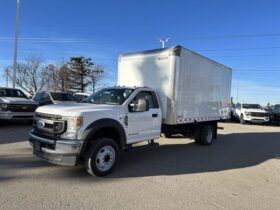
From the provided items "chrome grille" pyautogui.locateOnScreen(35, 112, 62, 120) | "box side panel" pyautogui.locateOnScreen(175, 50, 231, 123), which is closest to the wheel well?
"chrome grille" pyautogui.locateOnScreen(35, 112, 62, 120)

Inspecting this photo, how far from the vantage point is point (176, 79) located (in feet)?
29.7

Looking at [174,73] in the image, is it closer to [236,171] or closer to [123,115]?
[123,115]

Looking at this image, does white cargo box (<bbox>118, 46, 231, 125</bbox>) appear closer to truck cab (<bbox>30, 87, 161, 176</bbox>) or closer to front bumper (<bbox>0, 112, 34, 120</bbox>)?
truck cab (<bbox>30, 87, 161, 176</bbox>)

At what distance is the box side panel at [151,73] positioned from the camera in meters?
9.00

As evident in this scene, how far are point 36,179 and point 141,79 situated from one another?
4.70 m

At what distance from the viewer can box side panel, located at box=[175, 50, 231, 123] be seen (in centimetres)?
945

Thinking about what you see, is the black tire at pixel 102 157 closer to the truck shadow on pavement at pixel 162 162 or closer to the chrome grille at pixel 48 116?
the truck shadow on pavement at pixel 162 162

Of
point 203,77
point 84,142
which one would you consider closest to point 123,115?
point 84,142

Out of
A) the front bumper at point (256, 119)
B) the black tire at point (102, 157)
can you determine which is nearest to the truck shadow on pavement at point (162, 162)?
the black tire at point (102, 157)

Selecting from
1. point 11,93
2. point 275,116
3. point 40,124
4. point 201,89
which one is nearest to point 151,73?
point 201,89

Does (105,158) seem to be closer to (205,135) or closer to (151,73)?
(151,73)

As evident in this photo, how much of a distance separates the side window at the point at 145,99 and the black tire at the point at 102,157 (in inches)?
45.0

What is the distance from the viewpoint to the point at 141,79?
9.67 meters

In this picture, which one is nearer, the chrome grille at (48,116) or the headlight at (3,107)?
the chrome grille at (48,116)
